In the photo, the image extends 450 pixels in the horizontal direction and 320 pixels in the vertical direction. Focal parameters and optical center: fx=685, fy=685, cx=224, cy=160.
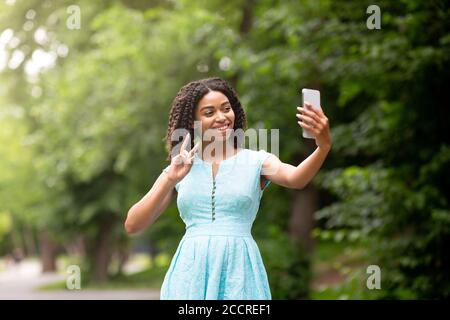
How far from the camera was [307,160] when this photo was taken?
2.48 meters

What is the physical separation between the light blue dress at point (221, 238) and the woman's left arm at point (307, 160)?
0.18ft

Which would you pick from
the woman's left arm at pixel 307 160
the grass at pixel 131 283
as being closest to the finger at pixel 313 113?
the woman's left arm at pixel 307 160

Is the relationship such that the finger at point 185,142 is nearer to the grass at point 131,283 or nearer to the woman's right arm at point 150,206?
the woman's right arm at point 150,206

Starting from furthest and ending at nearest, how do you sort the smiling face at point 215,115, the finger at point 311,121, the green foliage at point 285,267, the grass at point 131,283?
the grass at point 131,283 < the green foliage at point 285,267 < the smiling face at point 215,115 < the finger at point 311,121

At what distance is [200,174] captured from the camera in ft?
8.86

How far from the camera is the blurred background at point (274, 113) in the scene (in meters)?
6.96

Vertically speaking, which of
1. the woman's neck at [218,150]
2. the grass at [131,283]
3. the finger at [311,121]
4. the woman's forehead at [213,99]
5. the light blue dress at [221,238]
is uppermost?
the woman's forehead at [213,99]

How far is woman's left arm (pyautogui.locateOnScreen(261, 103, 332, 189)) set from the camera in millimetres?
2395

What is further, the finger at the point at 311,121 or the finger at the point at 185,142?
the finger at the point at 185,142

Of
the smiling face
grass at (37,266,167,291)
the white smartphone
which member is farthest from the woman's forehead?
grass at (37,266,167,291)

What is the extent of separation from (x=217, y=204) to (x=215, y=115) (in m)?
0.37

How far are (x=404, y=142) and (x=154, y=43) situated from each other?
660 cm

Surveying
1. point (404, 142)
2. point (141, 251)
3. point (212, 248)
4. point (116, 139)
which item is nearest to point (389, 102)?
point (404, 142)

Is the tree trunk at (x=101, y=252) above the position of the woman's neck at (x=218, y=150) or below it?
below
